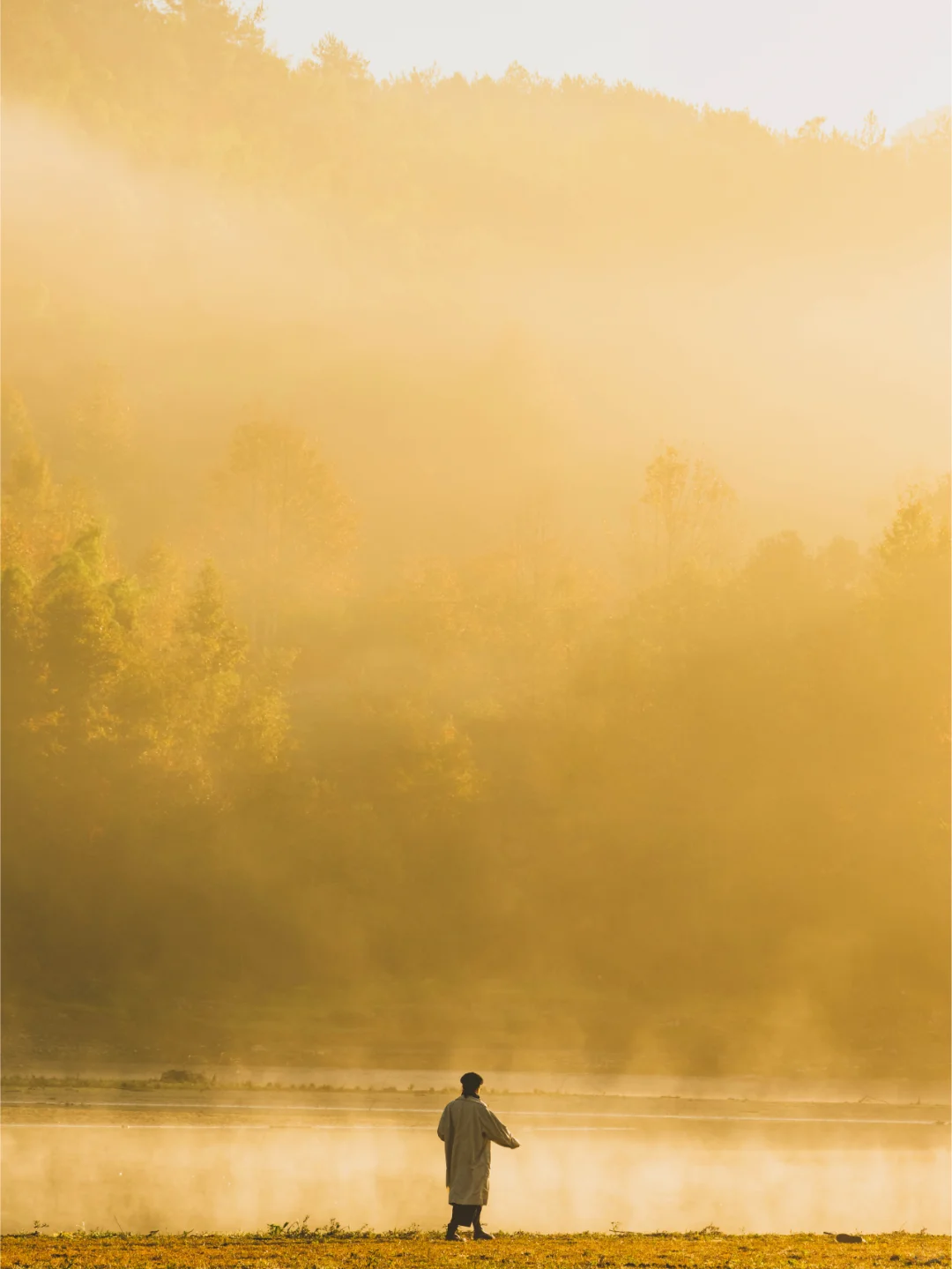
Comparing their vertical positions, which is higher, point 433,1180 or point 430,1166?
point 430,1166

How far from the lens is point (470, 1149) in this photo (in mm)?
13555

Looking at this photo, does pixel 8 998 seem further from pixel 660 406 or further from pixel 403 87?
pixel 403 87

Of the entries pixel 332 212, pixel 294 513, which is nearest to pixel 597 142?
pixel 332 212

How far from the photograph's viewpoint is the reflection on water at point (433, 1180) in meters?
15.9

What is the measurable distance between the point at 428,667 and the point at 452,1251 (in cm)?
4078

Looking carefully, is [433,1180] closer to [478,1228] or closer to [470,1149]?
[478,1228]

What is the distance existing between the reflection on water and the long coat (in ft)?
7.85

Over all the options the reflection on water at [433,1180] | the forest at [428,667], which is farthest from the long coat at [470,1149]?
the forest at [428,667]

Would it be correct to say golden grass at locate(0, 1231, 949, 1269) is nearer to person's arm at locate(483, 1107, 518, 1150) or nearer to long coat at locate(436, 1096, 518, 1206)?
long coat at locate(436, 1096, 518, 1206)

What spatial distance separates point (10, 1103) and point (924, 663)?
24.6m

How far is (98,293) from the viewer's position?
115125 millimetres

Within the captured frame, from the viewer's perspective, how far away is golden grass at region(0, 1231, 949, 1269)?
1169cm

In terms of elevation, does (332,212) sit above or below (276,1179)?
above

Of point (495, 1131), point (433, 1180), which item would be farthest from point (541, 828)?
point (495, 1131)
